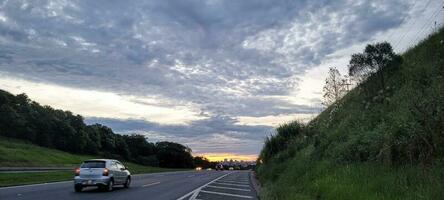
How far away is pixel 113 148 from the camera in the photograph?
12200cm

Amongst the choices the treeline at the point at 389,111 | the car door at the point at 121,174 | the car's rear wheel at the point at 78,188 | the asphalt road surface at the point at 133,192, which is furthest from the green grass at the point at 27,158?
the treeline at the point at 389,111

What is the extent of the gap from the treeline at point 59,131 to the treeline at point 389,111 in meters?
76.5

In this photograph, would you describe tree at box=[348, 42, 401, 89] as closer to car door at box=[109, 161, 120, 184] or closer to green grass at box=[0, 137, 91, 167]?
car door at box=[109, 161, 120, 184]

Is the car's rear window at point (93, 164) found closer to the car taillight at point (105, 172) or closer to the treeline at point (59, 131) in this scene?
the car taillight at point (105, 172)

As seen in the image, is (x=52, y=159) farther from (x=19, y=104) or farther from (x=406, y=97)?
(x=406, y=97)

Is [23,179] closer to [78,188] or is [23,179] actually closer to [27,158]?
[78,188]

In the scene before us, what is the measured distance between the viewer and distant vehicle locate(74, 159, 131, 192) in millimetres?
23328

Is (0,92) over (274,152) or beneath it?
over

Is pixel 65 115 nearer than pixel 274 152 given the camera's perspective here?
No

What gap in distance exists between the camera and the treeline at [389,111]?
11.3 meters

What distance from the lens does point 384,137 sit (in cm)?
1334

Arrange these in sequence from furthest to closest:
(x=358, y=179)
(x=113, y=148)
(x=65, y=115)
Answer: (x=113, y=148) → (x=65, y=115) → (x=358, y=179)

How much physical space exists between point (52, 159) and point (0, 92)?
32.2m

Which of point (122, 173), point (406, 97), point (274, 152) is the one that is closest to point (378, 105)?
point (406, 97)
